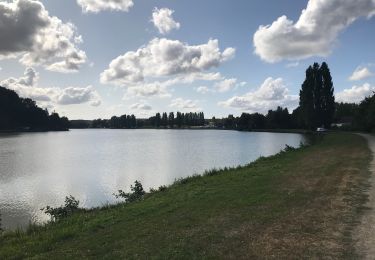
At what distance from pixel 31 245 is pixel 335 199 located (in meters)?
8.67

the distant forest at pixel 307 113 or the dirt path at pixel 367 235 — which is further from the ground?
the distant forest at pixel 307 113

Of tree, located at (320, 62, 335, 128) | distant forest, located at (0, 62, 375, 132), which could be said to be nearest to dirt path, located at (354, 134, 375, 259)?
distant forest, located at (0, 62, 375, 132)

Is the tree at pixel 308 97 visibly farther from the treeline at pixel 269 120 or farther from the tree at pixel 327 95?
the treeline at pixel 269 120

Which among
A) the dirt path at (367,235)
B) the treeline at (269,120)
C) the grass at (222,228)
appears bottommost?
the grass at (222,228)

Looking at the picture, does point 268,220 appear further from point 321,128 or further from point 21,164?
point 321,128

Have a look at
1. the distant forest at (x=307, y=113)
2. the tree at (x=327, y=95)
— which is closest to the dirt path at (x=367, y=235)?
the distant forest at (x=307, y=113)

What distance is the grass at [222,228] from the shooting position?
7.61 meters

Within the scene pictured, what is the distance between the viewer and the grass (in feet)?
25.0

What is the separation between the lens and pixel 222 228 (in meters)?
9.13

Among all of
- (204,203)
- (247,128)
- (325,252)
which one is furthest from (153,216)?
(247,128)

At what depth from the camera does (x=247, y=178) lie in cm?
1775

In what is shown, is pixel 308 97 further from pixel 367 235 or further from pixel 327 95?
pixel 367 235

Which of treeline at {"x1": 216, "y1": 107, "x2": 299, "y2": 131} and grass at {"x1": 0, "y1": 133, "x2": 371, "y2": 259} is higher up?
treeline at {"x1": 216, "y1": 107, "x2": 299, "y2": 131}

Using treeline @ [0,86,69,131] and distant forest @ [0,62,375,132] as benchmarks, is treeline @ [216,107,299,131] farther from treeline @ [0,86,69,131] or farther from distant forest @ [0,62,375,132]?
treeline @ [0,86,69,131]
